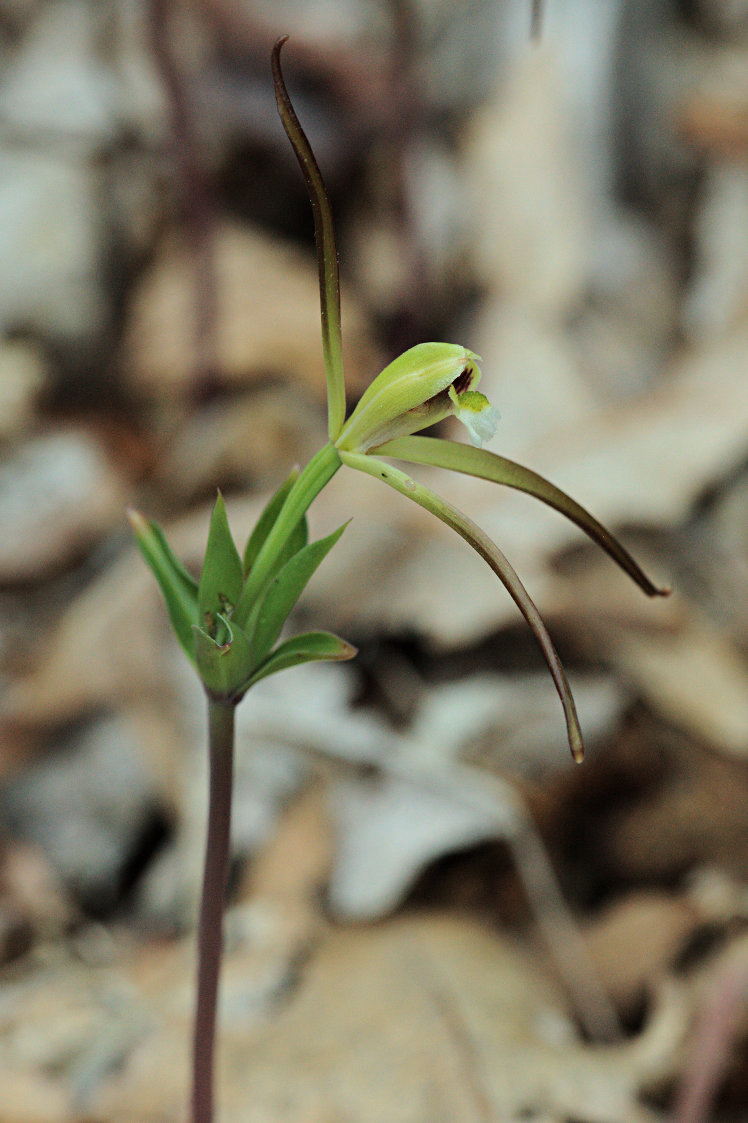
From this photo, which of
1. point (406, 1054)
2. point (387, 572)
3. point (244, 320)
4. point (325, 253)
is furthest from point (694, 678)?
point (244, 320)

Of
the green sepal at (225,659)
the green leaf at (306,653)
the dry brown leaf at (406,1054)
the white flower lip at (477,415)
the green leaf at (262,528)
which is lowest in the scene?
the dry brown leaf at (406,1054)

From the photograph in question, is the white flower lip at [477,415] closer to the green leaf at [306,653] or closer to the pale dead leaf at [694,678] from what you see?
the green leaf at [306,653]

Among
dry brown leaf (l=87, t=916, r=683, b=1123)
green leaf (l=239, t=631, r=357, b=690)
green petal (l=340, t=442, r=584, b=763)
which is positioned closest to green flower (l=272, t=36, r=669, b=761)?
green petal (l=340, t=442, r=584, b=763)

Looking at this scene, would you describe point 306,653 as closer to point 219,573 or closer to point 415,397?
point 219,573

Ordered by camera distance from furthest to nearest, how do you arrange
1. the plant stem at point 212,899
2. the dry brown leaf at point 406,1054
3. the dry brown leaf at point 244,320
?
the dry brown leaf at point 244,320, the dry brown leaf at point 406,1054, the plant stem at point 212,899

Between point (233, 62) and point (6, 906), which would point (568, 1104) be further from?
point (233, 62)

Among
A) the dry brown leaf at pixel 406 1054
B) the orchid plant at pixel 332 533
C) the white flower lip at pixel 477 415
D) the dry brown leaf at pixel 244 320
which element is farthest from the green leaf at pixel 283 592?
the dry brown leaf at pixel 244 320
